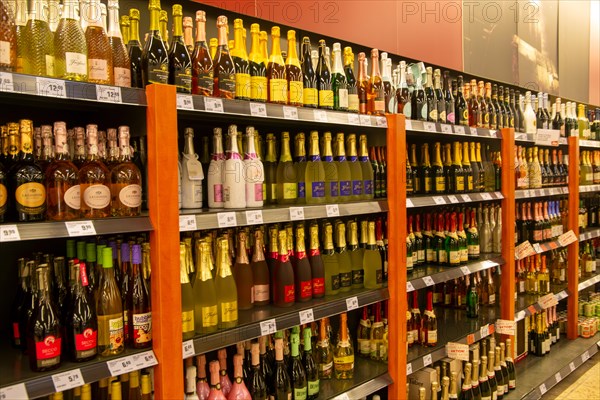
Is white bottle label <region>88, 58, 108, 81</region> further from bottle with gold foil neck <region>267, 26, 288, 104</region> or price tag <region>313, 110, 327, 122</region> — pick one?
price tag <region>313, 110, 327, 122</region>

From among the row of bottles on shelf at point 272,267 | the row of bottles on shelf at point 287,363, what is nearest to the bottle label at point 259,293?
the row of bottles on shelf at point 272,267

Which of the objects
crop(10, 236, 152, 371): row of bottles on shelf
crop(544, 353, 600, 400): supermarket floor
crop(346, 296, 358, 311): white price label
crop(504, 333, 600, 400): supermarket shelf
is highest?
crop(10, 236, 152, 371): row of bottles on shelf

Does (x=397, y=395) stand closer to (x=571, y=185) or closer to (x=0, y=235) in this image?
(x=0, y=235)

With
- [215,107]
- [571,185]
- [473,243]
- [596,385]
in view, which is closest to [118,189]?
[215,107]

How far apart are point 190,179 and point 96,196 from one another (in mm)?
445

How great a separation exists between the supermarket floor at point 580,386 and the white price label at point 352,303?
6.80 ft

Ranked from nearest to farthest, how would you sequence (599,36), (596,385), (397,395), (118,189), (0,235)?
1. (0,235)
2. (118,189)
3. (397,395)
4. (596,385)
5. (599,36)

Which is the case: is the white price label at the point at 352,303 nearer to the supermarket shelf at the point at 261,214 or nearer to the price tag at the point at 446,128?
the supermarket shelf at the point at 261,214

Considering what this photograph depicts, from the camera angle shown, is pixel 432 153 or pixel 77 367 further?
pixel 432 153

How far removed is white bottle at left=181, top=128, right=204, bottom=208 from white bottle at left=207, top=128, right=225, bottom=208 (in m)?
0.08

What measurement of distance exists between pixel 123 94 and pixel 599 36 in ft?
19.8

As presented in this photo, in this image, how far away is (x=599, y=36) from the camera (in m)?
5.76

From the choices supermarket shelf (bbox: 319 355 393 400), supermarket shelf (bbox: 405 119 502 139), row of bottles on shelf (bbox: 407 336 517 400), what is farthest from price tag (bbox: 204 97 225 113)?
row of bottles on shelf (bbox: 407 336 517 400)

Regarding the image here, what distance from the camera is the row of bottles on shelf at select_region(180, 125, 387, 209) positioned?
2066 mm
